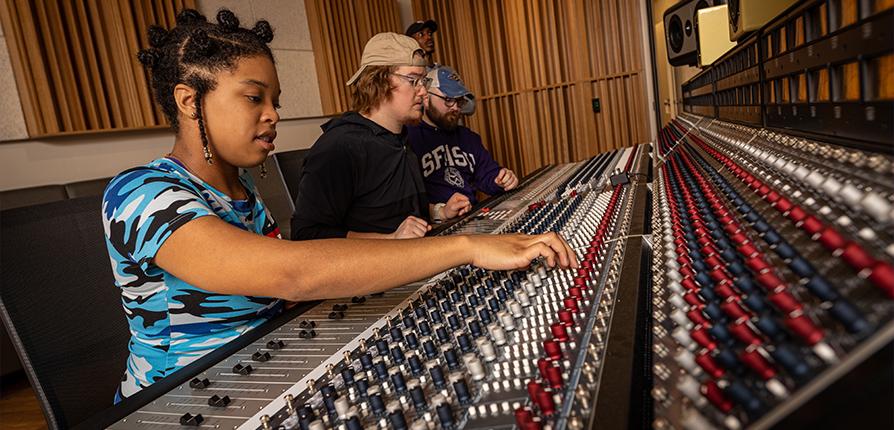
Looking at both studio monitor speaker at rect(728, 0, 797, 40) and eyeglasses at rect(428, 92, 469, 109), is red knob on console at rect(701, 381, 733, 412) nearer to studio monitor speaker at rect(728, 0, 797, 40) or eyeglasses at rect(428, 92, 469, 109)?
studio monitor speaker at rect(728, 0, 797, 40)

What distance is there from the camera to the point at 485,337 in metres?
0.76

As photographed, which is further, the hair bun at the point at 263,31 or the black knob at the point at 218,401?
the hair bun at the point at 263,31

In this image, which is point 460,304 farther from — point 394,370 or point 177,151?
point 177,151

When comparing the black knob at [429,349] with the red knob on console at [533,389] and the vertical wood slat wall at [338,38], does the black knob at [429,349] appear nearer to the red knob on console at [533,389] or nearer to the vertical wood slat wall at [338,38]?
the red knob on console at [533,389]

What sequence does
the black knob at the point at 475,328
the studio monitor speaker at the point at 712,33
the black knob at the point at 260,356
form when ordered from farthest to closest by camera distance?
1. the studio monitor speaker at the point at 712,33
2. the black knob at the point at 260,356
3. the black knob at the point at 475,328

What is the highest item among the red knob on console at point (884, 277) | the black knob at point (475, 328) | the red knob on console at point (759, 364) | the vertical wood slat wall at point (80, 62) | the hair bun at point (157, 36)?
the vertical wood slat wall at point (80, 62)

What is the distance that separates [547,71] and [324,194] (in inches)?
172

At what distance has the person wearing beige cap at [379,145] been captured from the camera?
6.96 ft

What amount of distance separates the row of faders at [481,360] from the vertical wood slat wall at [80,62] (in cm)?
351

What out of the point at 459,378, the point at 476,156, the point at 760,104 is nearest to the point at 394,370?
the point at 459,378

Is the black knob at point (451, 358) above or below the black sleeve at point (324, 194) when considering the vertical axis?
below

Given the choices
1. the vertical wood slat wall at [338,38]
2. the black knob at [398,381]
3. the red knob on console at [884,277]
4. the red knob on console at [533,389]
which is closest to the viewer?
the red knob on console at [884,277]

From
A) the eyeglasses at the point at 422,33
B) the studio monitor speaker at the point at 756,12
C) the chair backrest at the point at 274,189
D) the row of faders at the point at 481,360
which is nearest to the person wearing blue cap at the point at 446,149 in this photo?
the chair backrest at the point at 274,189

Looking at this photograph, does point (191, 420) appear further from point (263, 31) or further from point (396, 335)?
point (263, 31)
